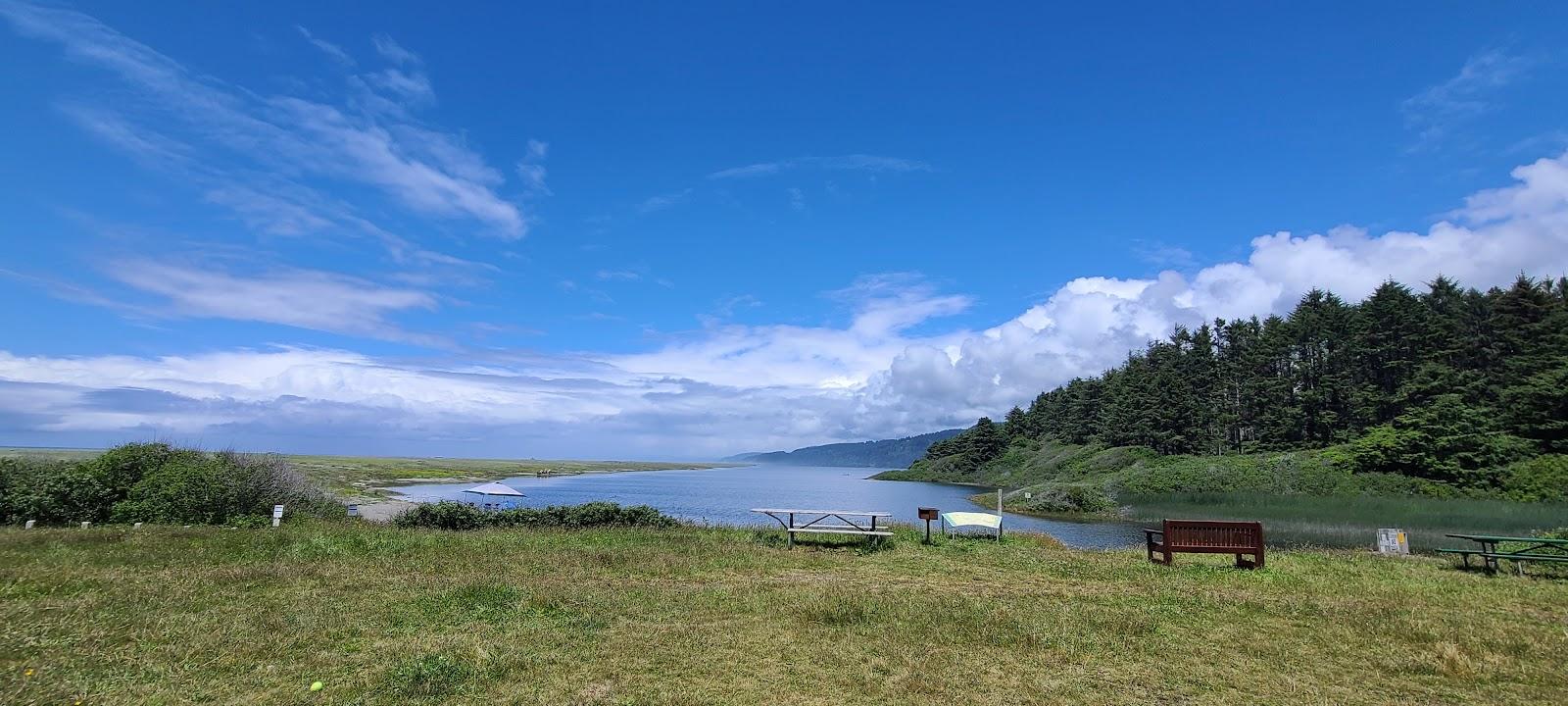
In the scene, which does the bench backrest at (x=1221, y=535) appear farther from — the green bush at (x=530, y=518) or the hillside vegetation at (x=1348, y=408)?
the hillside vegetation at (x=1348, y=408)

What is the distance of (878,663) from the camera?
7.86 m

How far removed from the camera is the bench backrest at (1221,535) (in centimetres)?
1541

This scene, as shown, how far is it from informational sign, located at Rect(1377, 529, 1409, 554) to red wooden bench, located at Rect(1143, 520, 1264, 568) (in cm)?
538

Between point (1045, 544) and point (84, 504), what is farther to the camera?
point (84, 504)

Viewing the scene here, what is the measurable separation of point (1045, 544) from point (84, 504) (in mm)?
29734

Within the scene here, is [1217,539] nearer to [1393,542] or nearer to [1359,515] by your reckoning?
[1393,542]

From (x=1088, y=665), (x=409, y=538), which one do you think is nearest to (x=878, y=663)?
(x=1088, y=665)

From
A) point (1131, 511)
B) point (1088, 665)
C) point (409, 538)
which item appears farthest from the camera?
point (1131, 511)

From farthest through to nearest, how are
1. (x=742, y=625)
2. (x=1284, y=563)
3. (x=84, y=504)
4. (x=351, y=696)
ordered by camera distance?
(x=84, y=504)
(x=1284, y=563)
(x=742, y=625)
(x=351, y=696)

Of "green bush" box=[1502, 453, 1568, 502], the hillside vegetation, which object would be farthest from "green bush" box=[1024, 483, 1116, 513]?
"green bush" box=[1502, 453, 1568, 502]

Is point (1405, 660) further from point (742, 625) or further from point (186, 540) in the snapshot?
point (186, 540)

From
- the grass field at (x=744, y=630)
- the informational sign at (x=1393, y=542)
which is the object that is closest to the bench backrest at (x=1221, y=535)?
the grass field at (x=744, y=630)

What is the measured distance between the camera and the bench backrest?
15414 millimetres

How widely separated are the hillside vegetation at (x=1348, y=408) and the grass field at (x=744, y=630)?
41.0 meters
